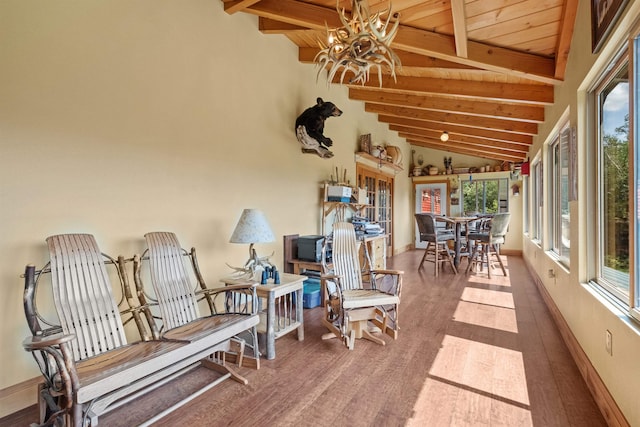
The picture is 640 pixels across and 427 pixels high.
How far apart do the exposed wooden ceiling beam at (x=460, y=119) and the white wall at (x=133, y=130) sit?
9.29ft

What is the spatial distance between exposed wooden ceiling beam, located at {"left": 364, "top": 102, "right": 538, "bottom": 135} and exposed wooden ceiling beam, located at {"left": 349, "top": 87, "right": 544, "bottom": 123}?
442 millimetres

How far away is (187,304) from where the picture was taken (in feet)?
7.98

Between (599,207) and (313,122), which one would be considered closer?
(599,207)

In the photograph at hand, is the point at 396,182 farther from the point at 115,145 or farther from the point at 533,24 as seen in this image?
the point at 115,145

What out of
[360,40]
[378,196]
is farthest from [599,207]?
[378,196]

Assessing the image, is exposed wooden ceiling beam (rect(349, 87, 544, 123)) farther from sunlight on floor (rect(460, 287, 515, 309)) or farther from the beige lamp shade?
the beige lamp shade

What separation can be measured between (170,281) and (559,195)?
162 inches

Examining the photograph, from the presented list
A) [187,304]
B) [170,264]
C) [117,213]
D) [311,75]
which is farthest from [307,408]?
[311,75]

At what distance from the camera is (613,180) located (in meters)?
2.02

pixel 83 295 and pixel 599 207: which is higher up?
pixel 599 207

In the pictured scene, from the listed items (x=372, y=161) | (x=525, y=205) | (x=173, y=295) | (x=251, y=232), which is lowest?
(x=173, y=295)

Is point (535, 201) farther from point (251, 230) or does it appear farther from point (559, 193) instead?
point (251, 230)

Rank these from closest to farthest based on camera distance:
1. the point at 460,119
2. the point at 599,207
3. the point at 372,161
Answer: the point at 599,207, the point at 460,119, the point at 372,161

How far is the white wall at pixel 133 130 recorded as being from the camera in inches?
73.0
